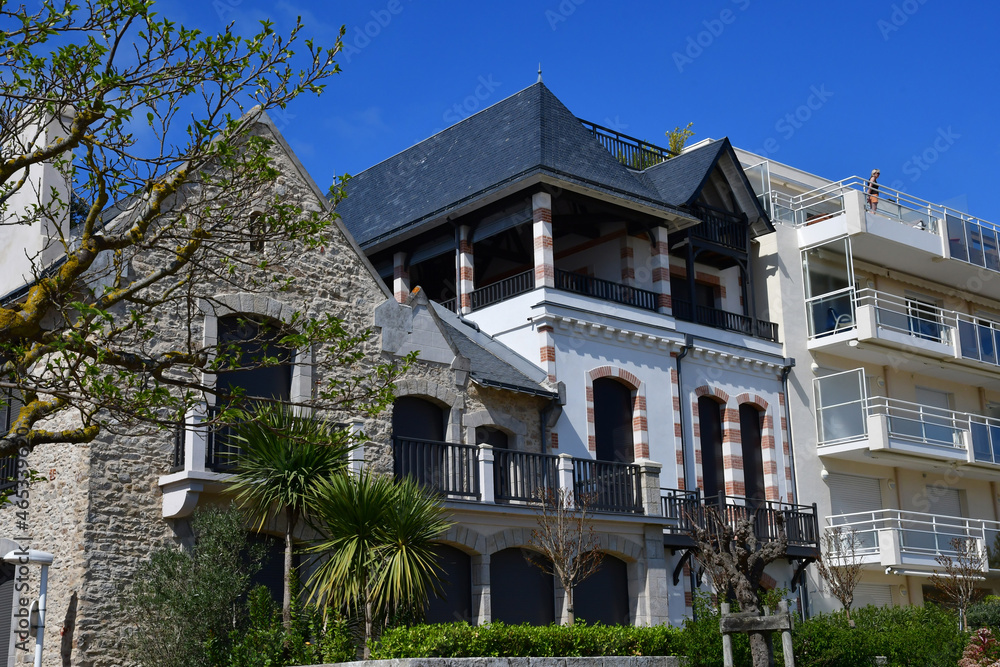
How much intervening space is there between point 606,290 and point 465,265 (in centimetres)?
298

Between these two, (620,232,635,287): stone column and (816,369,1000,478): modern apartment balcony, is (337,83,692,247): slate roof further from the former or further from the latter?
(816,369,1000,478): modern apartment balcony

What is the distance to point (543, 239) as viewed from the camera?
23.5 metres

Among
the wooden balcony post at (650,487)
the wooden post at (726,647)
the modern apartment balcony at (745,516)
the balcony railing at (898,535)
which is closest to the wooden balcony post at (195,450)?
the wooden post at (726,647)

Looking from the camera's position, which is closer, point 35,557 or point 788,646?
point 35,557

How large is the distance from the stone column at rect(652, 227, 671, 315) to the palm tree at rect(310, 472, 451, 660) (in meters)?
10.5

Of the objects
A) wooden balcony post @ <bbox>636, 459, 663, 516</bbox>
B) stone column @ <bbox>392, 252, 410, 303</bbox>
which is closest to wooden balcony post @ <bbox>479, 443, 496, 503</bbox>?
wooden balcony post @ <bbox>636, 459, 663, 516</bbox>

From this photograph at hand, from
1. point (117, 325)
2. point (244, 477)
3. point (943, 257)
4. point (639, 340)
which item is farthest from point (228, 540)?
point (943, 257)

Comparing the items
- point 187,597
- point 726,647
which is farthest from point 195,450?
point 726,647

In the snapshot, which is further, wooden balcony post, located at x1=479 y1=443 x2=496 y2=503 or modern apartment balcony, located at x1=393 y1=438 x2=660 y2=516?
wooden balcony post, located at x1=479 y1=443 x2=496 y2=503

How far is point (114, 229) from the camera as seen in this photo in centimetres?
1675

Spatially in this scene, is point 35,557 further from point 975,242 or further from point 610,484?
point 975,242

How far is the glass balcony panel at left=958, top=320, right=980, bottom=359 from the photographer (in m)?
30.7

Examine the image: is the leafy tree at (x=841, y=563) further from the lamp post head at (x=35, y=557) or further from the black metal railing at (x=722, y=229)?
the lamp post head at (x=35, y=557)

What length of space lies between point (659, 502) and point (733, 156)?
1019cm
